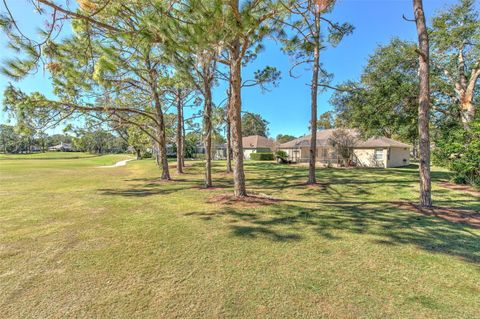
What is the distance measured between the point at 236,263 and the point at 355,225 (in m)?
3.23

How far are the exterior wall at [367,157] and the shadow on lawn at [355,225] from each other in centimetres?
1686

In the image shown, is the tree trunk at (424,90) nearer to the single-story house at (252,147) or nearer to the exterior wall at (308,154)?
the exterior wall at (308,154)

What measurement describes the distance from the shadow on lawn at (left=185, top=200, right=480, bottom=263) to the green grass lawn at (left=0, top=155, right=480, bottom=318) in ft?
0.08

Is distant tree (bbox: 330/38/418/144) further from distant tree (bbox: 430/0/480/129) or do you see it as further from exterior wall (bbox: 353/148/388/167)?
exterior wall (bbox: 353/148/388/167)

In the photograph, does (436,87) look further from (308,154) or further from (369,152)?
(308,154)

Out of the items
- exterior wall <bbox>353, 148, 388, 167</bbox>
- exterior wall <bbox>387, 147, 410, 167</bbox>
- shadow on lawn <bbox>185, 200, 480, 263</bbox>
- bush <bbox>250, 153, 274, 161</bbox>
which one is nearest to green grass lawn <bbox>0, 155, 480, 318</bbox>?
shadow on lawn <bbox>185, 200, 480, 263</bbox>

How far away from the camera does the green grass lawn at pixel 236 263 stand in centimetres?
249

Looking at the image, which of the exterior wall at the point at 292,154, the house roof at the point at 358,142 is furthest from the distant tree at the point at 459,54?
the exterior wall at the point at 292,154

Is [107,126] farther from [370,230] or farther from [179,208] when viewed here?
[370,230]

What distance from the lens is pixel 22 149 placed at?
82875 mm

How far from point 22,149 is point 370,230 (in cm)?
11449

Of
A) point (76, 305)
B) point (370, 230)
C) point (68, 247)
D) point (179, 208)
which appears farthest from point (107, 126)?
point (370, 230)

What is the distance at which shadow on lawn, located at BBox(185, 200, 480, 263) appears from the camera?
4.21 m

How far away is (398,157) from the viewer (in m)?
23.0
